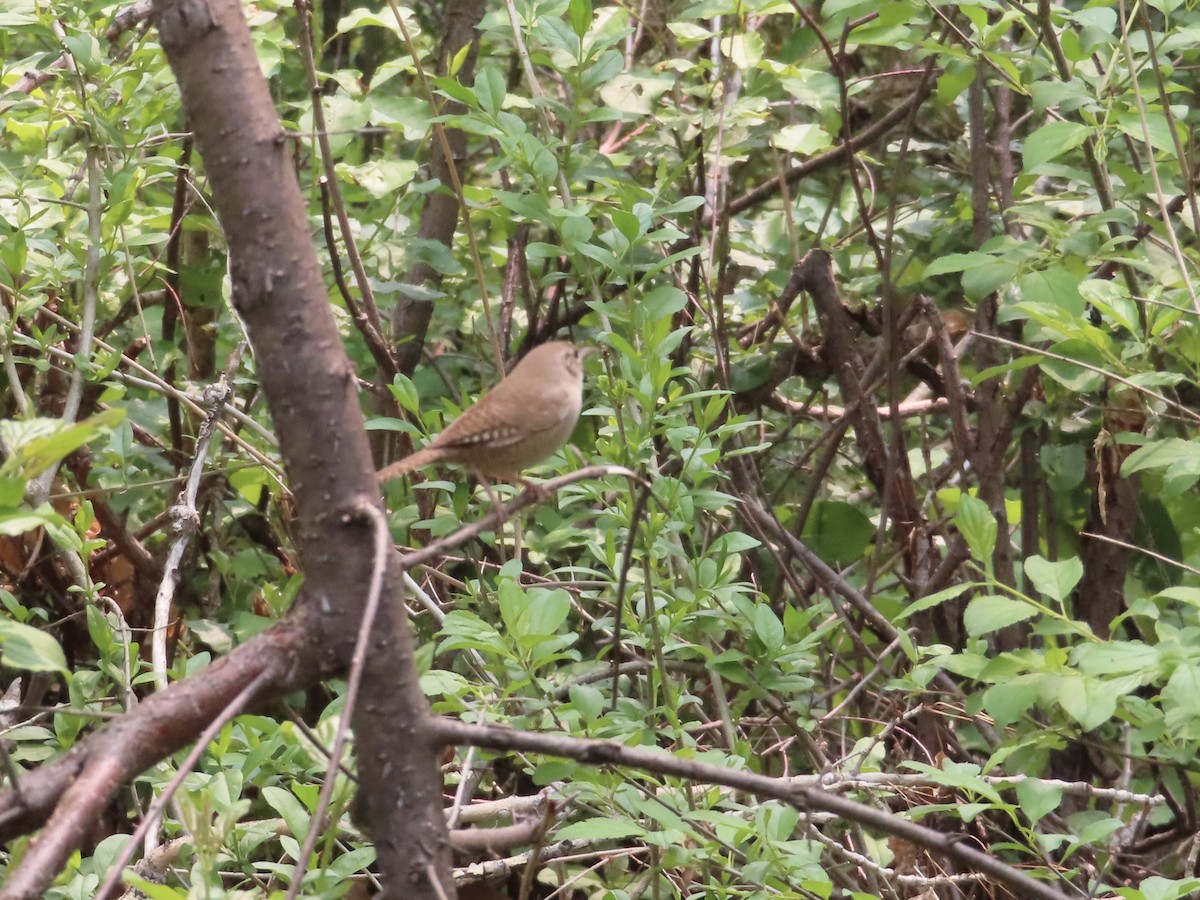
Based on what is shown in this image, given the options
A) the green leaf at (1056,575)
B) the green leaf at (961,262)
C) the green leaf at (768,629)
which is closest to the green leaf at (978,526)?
the green leaf at (1056,575)

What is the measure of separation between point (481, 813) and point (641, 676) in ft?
1.45

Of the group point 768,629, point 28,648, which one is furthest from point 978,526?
point 28,648

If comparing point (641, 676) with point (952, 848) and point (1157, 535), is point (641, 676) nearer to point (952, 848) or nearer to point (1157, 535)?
point (952, 848)

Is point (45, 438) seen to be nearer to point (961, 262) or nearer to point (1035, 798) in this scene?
point (1035, 798)

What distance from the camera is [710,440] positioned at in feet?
8.61

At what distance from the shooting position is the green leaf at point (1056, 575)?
2092 millimetres

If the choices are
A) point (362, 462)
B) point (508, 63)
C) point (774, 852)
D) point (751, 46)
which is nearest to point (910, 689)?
point (774, 852)

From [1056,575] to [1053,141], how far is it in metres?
0.85

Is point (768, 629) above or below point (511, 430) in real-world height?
below

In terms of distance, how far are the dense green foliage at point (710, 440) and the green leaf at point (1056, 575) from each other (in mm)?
10

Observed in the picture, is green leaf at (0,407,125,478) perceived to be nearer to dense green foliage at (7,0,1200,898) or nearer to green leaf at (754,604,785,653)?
dense green foliage at (7,0,1200,898)

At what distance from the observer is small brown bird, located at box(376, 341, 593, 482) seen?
2475 millimetres

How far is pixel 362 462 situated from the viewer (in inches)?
53.8

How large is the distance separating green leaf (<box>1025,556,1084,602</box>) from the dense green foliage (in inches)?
0.4
